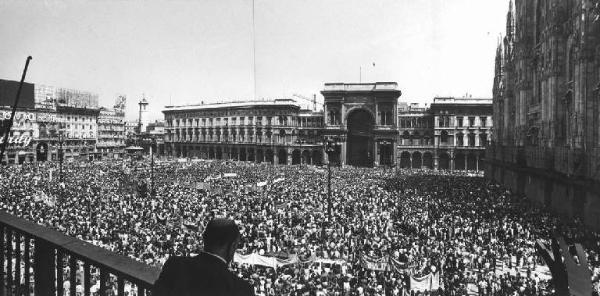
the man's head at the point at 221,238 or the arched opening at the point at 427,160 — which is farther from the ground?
the man's head at the point at 221,238

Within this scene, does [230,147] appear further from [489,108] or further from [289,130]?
[489,108]

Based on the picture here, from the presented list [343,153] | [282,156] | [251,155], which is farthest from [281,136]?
[343,153]

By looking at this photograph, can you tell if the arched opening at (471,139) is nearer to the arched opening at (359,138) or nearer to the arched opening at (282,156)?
the arched opening at (359,138)

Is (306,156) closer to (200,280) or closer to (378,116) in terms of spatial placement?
(378,116)

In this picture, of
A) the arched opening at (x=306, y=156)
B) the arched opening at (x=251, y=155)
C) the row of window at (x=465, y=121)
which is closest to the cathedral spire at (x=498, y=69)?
the row of window at (x=465, y=121)

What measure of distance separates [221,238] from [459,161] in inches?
2911

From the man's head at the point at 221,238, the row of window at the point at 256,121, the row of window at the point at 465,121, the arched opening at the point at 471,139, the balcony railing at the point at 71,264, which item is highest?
the row of window at the point at 256,121

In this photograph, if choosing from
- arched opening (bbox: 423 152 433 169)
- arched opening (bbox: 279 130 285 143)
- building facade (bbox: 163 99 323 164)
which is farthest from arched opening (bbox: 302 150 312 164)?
arched opening (bbox: 423 152 433 169)

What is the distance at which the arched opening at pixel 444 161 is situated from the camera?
7081 cm

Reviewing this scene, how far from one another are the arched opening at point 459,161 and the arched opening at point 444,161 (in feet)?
4.23

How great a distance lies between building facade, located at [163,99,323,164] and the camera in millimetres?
78750

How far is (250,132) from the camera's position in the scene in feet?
276

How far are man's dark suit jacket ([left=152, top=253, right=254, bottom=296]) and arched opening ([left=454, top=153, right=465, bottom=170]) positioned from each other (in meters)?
73.2

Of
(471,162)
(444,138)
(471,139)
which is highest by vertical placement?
(444,138)
